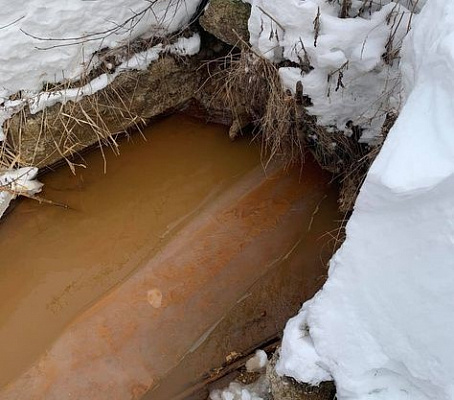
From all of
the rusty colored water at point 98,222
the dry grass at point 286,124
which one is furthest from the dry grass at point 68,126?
the dry grass at point 286,124

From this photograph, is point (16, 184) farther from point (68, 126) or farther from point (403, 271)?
point (403, 271)

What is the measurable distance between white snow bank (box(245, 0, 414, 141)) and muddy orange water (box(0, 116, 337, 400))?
69 cm

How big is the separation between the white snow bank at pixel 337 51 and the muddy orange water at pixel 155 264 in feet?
2.27

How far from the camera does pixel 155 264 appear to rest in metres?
3.67

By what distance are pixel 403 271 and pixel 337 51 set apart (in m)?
1.35

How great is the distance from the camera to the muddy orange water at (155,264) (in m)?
3.38

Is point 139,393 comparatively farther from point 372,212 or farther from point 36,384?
point 372,212

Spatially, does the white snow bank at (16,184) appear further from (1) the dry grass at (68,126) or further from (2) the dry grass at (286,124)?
(2) the dry grass at (286,124)

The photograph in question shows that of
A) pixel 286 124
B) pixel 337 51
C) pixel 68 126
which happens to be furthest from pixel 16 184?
pixel 337 51

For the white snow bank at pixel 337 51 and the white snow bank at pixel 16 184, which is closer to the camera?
the white snow bank at pixel 337 51

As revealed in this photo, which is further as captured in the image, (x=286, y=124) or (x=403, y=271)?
(x=286, y=124)

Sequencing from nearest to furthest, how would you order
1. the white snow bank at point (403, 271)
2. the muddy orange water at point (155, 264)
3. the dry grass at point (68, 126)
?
the white snow bank at point (403, 271) → the muddy orange water at point (155, 264) → the dry grass at point (68, 126)

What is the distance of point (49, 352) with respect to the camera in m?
3.40

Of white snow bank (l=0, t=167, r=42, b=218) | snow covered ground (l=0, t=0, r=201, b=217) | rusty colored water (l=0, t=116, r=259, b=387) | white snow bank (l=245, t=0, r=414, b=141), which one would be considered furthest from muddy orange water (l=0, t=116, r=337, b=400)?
white snow bank (l=245, t=0, r=414, b=141)
